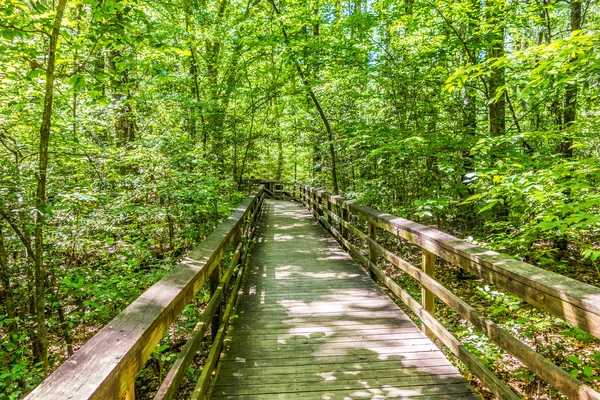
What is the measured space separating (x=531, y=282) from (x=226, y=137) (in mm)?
11187

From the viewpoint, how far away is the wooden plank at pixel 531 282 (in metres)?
1.42

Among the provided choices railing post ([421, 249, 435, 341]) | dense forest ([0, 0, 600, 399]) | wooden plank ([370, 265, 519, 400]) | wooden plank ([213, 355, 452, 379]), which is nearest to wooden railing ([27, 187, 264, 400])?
wooden plank ([213, 355, 452, 379])

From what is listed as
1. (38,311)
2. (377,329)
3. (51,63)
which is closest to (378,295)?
(377,329)

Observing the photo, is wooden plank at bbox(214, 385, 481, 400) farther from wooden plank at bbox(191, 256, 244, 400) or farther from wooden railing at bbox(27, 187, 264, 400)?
wooden railing at bbox(27, 187, 264, 400)

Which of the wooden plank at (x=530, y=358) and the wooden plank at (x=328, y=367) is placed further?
the wooden plank at (x=328, y=367)

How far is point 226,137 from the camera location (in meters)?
11.9

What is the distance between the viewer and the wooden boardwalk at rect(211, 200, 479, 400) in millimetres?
2439

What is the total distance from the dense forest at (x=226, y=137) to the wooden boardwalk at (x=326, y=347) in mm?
1168

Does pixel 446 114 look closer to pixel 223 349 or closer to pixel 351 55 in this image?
pixel 351 55

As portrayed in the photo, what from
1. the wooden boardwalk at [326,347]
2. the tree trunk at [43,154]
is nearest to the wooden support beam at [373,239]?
the wooden boardwalk at [326,347]

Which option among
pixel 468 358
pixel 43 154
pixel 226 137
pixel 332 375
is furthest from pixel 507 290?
pixel 226 137

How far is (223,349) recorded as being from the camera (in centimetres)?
301

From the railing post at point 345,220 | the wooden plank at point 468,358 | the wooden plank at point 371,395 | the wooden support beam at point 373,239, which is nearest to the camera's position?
the wooden plank at point 468,358

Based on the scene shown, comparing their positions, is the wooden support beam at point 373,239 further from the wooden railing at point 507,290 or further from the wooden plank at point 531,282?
the wooden plank at point 531,282
